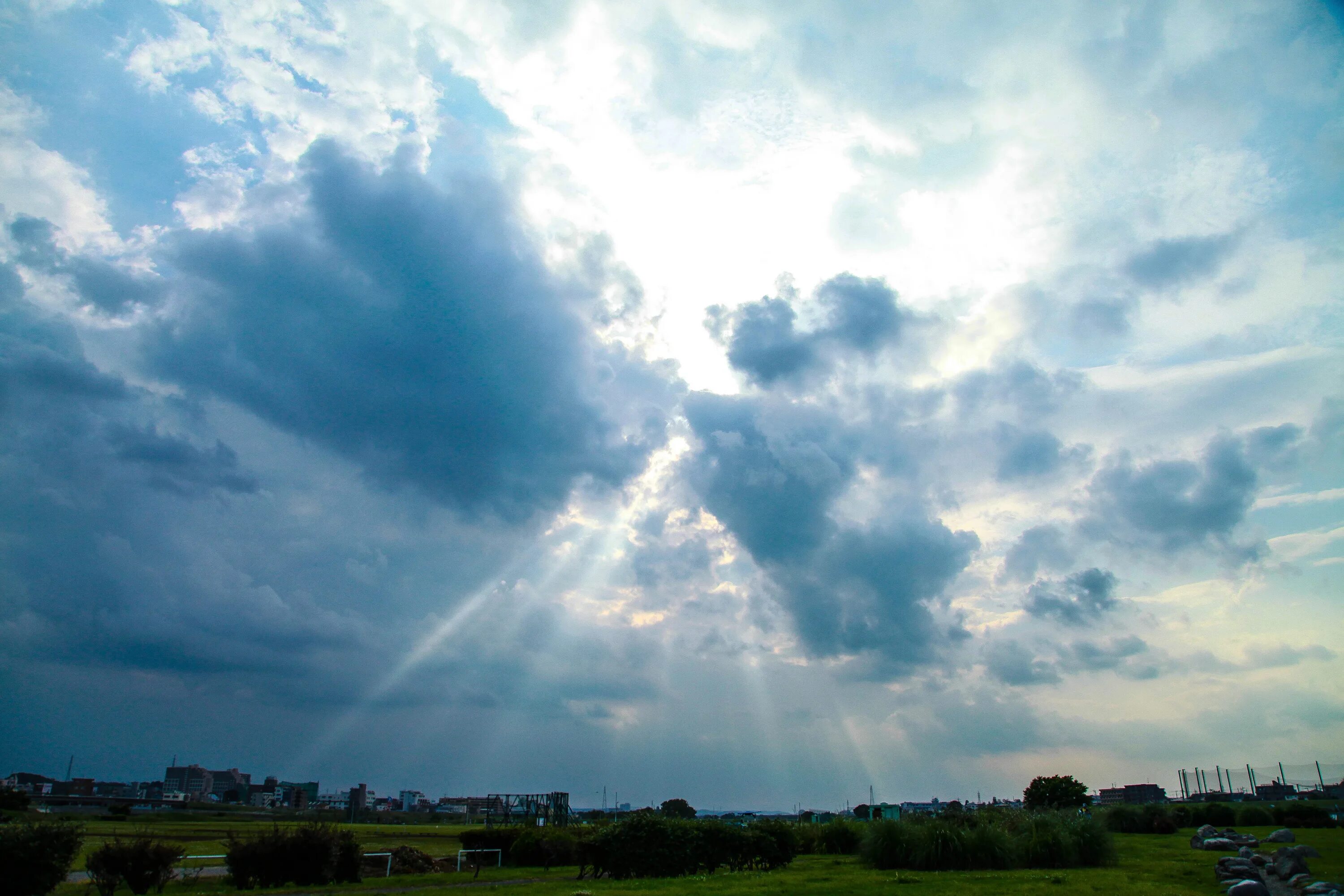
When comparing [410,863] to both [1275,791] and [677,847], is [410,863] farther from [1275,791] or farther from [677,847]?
[1275,791]

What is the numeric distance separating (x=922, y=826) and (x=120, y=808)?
99.8m

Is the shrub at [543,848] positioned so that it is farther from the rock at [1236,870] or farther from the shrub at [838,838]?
the rock at [1236,870]

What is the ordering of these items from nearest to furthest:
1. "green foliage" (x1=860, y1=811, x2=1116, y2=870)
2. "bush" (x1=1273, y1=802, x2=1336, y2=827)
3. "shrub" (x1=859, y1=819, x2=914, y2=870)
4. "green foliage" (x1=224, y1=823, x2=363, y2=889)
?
"green foliage" (x1=224, y1=823, x2=363, y2=889), "green foliage" (x1=860, y1=811, x2=1116, y2=870), "shrub" (x1=859, y1=819, x2=914, y2=870), "bush" (x1=1273, y1=802, x2=1336, y2=827)

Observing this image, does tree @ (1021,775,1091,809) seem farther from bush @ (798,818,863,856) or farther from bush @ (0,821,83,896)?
bush @ (0,821,83,896)

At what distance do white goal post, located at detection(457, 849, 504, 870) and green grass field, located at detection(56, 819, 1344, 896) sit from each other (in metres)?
0.91

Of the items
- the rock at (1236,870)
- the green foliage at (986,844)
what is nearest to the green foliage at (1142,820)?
the green foliage at (986,844)

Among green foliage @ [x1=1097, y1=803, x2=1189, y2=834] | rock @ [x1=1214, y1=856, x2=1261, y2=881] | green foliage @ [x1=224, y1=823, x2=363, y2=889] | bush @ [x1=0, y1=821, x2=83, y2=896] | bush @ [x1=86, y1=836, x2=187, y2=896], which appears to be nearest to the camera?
bush @ [x1=0, y1=821, x2=83, y2=896]

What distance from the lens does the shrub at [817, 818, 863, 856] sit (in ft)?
135

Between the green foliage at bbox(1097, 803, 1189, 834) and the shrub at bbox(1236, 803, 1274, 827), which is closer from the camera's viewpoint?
the green foliage at bbox(1097, 803, 1189, 834)

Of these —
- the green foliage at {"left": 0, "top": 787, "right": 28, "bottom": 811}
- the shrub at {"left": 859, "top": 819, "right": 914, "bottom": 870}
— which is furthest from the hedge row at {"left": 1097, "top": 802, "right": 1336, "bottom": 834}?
the green foliage at {"left": 0, "top": 787, "right": 28, "bottom": 811}

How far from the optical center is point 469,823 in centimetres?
7644

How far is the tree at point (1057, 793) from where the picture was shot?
202 ft

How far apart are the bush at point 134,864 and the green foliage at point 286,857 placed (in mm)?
1726

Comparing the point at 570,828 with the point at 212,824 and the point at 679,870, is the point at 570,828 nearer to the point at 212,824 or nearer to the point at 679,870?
the point at 679,870
